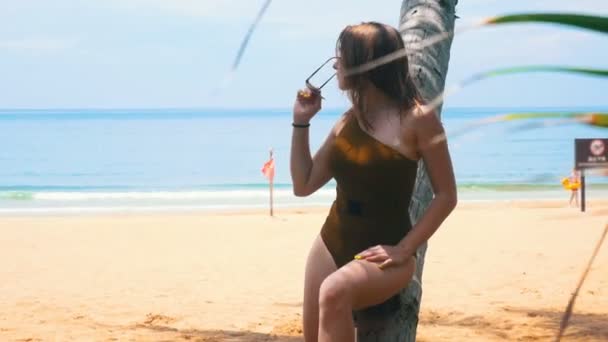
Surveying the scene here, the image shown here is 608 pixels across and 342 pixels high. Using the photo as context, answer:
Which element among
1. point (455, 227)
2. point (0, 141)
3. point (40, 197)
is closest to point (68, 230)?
point (455, 227)

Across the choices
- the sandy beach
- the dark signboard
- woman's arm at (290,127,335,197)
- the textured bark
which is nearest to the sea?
the dark signboard

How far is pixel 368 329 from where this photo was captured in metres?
2.94

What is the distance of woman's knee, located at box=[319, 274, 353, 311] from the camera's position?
2.44 metres

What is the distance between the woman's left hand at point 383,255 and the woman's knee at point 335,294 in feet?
0.34

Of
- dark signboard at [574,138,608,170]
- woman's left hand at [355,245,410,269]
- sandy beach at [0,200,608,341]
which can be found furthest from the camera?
dark signboard at [574,138,608,170]

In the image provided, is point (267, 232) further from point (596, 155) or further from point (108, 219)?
point (596, 155)

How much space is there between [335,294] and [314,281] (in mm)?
239

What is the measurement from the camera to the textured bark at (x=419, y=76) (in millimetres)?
3131

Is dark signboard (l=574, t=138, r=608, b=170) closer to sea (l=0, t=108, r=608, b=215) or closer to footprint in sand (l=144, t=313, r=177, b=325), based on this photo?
sea (l=0, t=108, r=608, b=215)

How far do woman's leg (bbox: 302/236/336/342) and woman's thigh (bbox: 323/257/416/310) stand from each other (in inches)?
6.8

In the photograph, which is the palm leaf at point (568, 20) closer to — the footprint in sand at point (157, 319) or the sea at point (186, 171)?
the footprint in sand at point (157, 319)

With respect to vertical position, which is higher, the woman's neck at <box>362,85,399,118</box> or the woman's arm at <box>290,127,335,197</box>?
the woman's neck at <box>362,85,399,118</box>

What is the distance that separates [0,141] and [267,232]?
55.2 meters

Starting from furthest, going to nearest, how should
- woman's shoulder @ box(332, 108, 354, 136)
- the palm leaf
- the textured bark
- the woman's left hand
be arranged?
the textured bark → woman's shoulder @ box(332, 108, 354, 136) → the woman's left hand → the palm leaf
